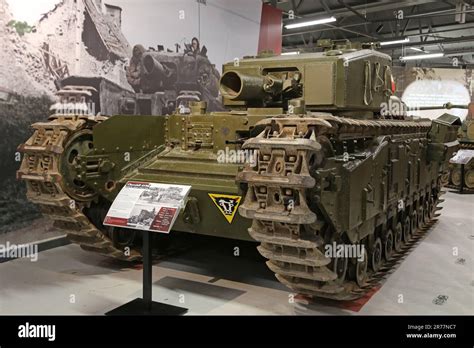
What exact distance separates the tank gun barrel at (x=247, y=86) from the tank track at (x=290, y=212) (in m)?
1.43

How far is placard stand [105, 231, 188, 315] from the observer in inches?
200

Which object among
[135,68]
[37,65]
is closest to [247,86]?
[37,65]

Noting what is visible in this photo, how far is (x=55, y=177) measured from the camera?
19.6 ft

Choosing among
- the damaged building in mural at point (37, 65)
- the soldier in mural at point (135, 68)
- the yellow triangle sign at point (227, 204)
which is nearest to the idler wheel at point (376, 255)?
the yellow triangle sign at point (227, 204)

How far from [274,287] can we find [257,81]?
2.44 metres

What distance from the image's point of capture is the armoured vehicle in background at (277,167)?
461 centimetres

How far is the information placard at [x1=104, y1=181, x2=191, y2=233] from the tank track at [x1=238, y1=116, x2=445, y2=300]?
70 cm

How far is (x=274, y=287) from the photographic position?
6191mm

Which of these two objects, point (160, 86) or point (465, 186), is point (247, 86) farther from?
point (465, 186)

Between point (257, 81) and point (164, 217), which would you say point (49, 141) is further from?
point (257, 81)

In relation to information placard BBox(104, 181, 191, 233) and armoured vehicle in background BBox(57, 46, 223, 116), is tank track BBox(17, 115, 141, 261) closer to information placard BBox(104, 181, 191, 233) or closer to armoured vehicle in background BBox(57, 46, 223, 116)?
information placard BBox(104, 181, 191, 233)

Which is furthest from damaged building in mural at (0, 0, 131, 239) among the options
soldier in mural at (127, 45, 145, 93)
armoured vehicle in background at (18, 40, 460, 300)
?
armoured vehicle in background at (18, 40, 460, 300)

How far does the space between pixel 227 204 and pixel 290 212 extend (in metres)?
1.40
